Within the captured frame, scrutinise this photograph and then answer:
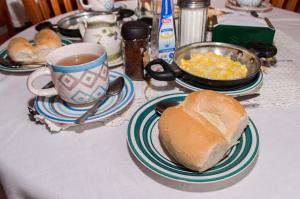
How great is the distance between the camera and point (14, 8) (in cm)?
197

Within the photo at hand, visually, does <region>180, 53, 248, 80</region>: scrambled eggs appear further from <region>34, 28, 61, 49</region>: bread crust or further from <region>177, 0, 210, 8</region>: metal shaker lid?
<region>34, 28, 61, 49</region>: bread crust

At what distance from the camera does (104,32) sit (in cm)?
79

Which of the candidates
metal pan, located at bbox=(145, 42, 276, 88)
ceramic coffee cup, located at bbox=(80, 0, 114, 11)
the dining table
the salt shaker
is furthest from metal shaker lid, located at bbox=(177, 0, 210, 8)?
ceramic coffee cup, located at bbox=(80, 0, 114, 11)

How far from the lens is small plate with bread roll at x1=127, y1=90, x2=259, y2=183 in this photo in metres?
0.44

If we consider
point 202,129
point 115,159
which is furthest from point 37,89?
point 202,129

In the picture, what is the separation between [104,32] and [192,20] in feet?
0.92

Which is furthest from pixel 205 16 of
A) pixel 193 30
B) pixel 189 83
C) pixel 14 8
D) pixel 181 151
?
pixel 14 8

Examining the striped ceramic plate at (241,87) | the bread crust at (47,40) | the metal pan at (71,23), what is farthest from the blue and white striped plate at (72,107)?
the metal pan at (71,23)

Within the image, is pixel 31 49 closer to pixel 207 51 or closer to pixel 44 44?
pixel 44 44

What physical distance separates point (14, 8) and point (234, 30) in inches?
67.3

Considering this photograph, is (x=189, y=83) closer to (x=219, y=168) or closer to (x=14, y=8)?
(x=219, y=168)

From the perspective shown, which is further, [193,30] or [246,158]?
[193,30]

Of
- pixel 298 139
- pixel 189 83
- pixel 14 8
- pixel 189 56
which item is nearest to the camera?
pixel 298 139

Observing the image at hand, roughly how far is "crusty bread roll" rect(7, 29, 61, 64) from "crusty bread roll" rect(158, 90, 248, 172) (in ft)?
1.61
